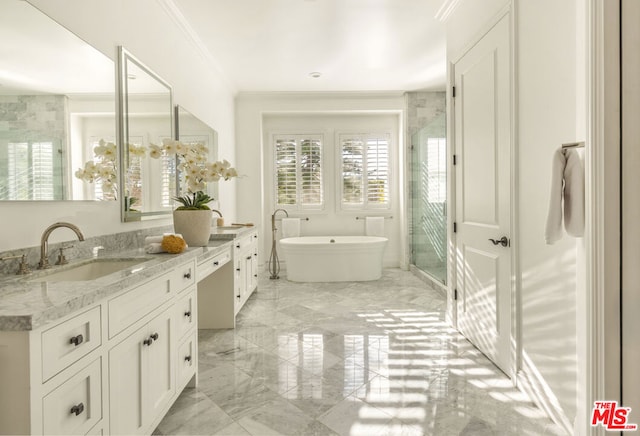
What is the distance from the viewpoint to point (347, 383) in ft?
7.17

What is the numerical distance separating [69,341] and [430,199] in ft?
14.9

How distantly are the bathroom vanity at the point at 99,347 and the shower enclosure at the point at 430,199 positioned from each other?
326 centimetres

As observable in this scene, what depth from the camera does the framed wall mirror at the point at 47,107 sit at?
149 centimetres

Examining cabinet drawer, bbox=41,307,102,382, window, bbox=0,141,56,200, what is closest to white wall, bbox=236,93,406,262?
window, bbox=0,141,56,200

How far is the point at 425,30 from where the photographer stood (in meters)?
3.59

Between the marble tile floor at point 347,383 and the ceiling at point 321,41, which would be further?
the ceiling at point 321,41

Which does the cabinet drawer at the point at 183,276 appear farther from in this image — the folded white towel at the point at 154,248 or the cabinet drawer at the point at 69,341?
the cabinet drawer at the point at 69,341

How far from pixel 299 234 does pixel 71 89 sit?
166 inches

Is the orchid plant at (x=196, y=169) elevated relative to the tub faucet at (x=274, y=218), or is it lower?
elevated

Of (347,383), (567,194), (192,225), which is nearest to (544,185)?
(567,194)

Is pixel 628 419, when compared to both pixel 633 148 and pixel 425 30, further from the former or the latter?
pixel 425 30

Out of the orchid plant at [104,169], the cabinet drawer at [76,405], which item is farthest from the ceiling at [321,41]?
the cabinet drawer at [76,405]

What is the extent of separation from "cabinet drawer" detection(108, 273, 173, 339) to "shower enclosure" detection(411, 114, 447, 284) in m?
3.35

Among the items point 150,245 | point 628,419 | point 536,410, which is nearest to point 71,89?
point 150,245
